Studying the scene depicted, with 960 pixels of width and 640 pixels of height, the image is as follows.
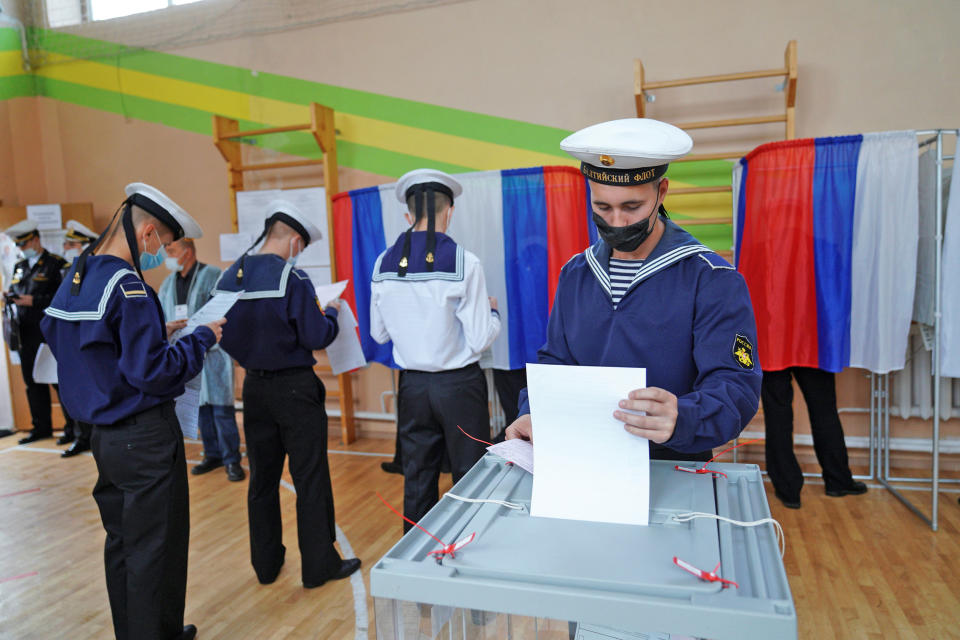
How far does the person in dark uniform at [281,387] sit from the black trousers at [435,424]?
1.15 feet

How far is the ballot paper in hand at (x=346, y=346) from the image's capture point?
104 inches

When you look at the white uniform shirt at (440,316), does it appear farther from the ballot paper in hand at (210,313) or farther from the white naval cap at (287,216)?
the ballot paper in hand at (210,313)

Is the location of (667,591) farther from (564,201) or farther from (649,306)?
(564,201)

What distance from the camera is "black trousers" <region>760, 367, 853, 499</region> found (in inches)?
117

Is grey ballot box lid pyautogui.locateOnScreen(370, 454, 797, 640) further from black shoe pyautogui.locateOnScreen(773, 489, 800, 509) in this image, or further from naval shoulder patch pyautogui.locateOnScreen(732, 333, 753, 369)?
black shoe pyautogui.locateOnScreen(773, 489, 800, 509)

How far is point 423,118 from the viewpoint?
163 inches

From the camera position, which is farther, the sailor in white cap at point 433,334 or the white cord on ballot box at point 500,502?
the sailor in white cap at point 433,334

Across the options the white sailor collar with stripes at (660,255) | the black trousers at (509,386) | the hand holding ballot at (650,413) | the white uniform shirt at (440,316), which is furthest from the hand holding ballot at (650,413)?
the black trousers at (509,386)

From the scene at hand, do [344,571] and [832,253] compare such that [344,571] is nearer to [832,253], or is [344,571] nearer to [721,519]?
[721,519]

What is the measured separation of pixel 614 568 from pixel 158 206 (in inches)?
66.7

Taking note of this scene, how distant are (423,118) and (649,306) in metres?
3.29

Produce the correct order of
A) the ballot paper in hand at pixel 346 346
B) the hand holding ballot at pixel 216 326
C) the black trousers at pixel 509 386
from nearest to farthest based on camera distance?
1. the hand holding ballot at pixel 216 326
2. the ballot paper in hand at pixel 346 346
3. the black trousers at pixel 509 386

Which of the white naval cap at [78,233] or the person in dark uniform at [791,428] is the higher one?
the white naval cap at [78,233]

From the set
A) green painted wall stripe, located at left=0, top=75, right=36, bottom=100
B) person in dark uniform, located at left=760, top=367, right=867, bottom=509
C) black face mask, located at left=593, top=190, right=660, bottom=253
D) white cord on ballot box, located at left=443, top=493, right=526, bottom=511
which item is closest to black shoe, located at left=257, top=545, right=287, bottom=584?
white cord on ballot box, located at left=443, top=493, right=526, bottom=511
